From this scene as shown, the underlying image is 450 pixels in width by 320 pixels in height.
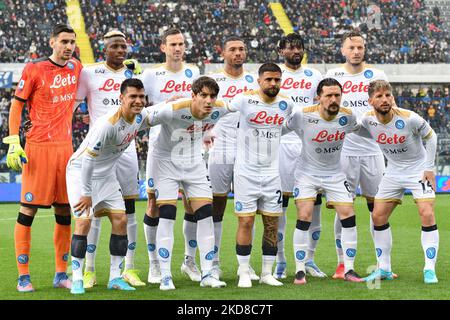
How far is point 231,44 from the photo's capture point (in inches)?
344

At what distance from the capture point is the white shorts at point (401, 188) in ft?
27.2

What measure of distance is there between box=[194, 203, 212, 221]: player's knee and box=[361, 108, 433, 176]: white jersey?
6.12 feet

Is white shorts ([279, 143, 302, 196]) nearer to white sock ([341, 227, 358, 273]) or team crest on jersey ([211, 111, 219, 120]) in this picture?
white sock ([341, 227, 358, 273])

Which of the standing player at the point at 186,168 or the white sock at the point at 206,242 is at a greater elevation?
the standing player at the point at 186,168

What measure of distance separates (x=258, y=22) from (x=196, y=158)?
25611 mm

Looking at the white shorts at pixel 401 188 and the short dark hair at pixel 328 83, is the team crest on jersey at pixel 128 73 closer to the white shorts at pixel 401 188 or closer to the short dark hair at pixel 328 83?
the short dark hair at pixel 328 83

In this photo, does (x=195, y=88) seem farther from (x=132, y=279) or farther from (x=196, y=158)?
(x=132, y=279)

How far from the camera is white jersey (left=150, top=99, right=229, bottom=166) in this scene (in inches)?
315

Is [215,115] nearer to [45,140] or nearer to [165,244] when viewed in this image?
[165,244]

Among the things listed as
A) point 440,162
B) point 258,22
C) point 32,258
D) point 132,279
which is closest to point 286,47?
point 132,279

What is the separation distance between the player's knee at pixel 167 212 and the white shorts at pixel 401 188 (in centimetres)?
215

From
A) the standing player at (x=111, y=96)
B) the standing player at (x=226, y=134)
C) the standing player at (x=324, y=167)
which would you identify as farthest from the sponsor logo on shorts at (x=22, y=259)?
the standing player at (x=324, y=167)

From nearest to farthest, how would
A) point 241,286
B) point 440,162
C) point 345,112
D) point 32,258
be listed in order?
point 241,286 → point 345,112 → point 32,258 → point 440,162

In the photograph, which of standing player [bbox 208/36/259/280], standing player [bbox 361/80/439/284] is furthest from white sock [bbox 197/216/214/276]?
standing player [bbox 361/80/439/284]
